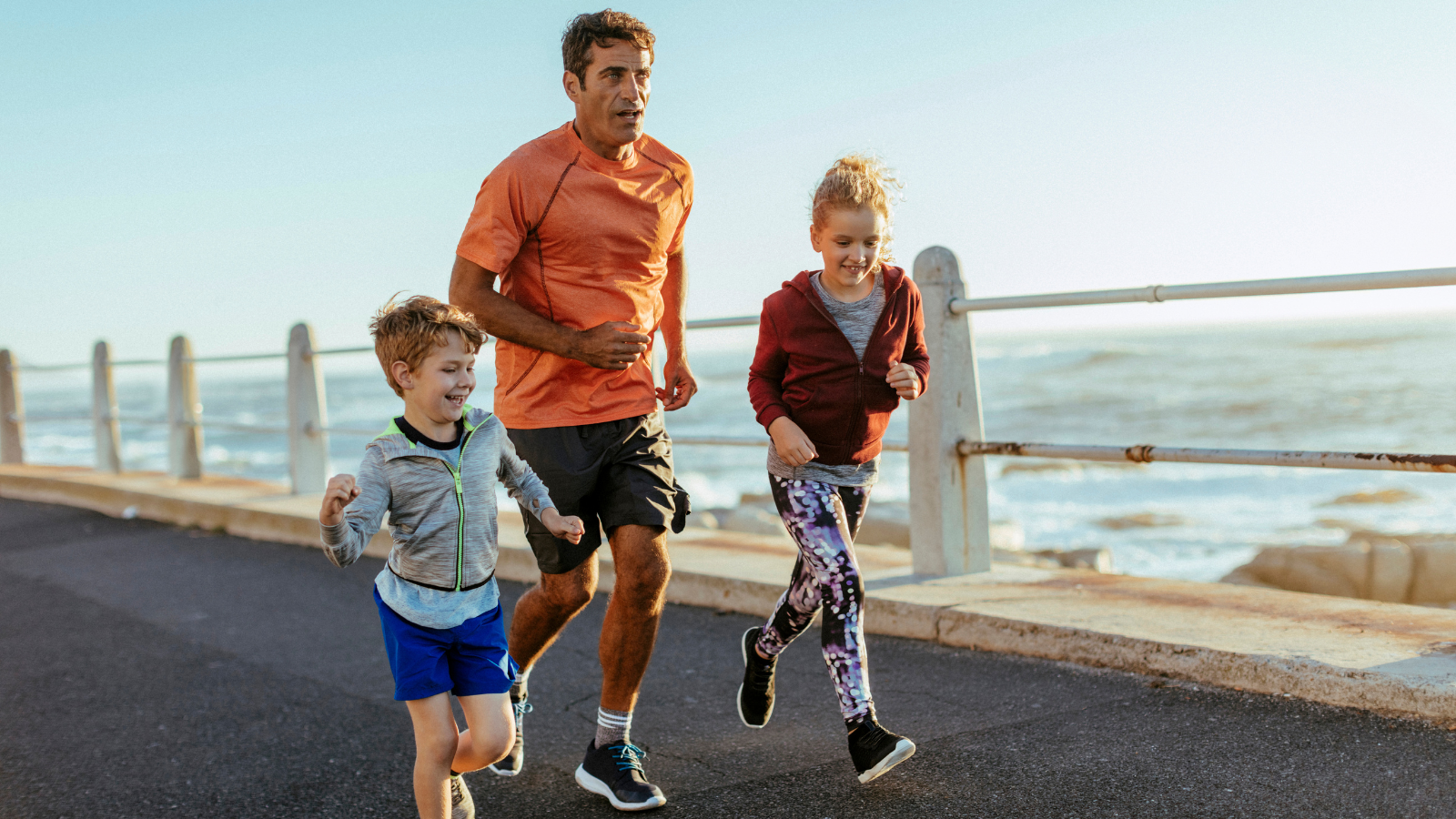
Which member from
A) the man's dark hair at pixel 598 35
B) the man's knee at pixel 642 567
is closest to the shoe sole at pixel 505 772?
the man's knee at pixel 642 567

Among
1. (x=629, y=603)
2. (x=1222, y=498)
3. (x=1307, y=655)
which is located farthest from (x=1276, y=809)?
(x=1222, y=498)

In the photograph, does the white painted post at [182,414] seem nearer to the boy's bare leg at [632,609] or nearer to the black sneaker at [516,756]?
the black sneaker at [516,756]

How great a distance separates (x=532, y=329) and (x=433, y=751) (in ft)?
3.48

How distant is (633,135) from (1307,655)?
2.44m

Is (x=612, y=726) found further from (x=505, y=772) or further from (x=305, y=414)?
(x=305, y=414)

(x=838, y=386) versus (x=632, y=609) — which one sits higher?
(x=838, y=386)

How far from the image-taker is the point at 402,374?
94.8 inches

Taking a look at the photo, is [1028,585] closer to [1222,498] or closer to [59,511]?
[59,511]

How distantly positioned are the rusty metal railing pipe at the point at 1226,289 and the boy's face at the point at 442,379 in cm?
268

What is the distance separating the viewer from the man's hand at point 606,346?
9.42 ft

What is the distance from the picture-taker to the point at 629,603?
9.58 feet

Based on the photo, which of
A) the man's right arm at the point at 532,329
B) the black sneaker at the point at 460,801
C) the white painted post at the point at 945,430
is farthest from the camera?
the white painted post at the point at 945,430

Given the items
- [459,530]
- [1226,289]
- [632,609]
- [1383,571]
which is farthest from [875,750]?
[1383,571]

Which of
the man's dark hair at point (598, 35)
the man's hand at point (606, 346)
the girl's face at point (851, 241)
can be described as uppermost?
the man's dark hair at point (598, 35)
